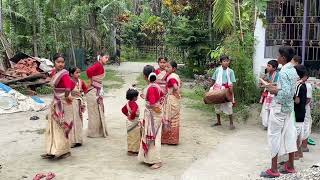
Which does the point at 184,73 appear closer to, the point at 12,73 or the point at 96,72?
the point at 12,73

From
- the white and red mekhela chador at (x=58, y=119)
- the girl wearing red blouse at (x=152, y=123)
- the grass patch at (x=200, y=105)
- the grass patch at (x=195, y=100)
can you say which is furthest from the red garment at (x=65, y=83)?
the grass patch at (x=195, y=100)

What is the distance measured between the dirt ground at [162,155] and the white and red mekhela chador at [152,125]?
0.21 meters

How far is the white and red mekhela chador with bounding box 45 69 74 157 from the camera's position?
262 inches

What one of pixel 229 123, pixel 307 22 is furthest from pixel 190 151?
pixel 307 22

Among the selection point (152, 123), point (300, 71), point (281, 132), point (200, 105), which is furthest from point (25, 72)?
point (281, 132)

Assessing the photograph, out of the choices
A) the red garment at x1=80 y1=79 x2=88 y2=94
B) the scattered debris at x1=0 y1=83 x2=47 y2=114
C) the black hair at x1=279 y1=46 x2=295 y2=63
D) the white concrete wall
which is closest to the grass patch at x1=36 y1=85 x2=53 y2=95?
the scattered debris at x1=0 y1=83 x2=47 y2=114

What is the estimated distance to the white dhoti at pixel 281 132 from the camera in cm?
576

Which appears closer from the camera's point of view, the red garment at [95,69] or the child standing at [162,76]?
the child standing at [162,76]

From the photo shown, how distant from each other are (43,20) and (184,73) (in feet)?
19.9

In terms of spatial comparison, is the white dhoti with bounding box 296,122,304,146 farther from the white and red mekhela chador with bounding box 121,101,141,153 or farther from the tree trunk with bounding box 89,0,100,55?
the tree trunk with bounding box 89,0,100,55

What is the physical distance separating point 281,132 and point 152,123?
71.6 inches

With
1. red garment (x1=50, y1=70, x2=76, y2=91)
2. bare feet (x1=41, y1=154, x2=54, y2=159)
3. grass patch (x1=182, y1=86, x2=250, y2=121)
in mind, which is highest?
red garment (x1=50, y1=70, x2=76, y2=91)

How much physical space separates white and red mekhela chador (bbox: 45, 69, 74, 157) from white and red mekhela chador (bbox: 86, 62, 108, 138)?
1132mm

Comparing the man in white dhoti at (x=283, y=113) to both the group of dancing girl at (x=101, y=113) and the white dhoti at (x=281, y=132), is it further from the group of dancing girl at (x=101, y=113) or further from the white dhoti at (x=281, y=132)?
the group of dancing girl at (x=101, y=113)
